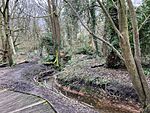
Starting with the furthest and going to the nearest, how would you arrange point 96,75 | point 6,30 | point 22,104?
point 6,30 < point 96,75 < point 22,104

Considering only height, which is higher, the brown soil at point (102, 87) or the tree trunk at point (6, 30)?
the tree trunk at point (6, 30)

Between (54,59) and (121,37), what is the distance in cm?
1362

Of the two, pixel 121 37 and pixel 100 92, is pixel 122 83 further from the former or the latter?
pixel 121 37

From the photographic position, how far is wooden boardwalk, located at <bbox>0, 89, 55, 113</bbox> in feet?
20.0

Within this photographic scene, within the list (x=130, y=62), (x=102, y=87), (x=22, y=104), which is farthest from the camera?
(x=102, y=87)

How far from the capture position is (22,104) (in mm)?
6547

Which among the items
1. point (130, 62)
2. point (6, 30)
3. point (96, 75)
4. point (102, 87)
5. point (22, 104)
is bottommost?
point (102, 87)

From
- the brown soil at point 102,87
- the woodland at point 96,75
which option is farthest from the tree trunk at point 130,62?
the brown soil at point 102,87

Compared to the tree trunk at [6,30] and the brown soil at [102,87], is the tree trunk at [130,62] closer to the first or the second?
the brown soil at [102,87]

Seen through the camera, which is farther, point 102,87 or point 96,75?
point 96,75

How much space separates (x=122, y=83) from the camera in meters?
10.6

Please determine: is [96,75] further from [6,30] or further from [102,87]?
[6,30]

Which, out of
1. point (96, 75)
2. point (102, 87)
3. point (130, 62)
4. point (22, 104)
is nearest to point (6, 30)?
point (96, 75)

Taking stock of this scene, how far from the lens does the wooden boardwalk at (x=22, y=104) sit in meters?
6.11
